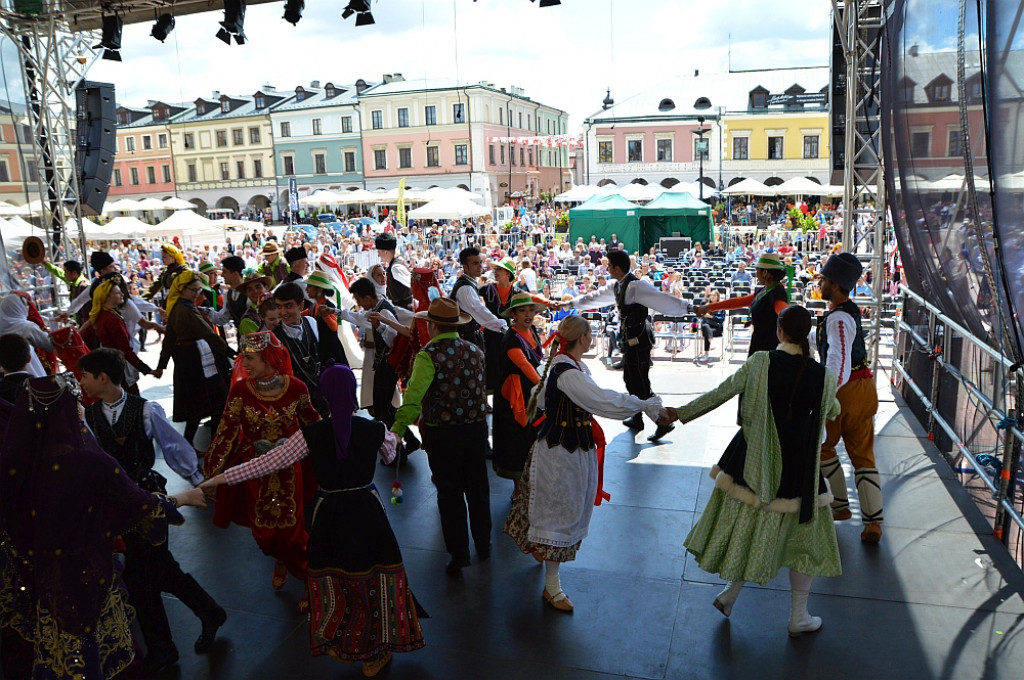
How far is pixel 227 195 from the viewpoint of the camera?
171ft

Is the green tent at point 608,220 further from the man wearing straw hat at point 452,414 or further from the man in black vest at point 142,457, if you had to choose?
the man in black vest at point 142,457

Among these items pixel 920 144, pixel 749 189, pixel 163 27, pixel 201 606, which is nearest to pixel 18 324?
pixel 201 606

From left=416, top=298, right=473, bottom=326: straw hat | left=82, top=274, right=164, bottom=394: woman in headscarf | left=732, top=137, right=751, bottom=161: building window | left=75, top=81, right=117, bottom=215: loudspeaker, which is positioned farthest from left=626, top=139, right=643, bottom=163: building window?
left=416, top=298, right=473, bottom=326: straw hat

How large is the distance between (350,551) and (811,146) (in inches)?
1754

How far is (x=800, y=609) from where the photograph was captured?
11.2 ft

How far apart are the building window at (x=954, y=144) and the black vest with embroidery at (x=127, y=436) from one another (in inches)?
161

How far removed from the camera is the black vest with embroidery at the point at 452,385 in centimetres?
386

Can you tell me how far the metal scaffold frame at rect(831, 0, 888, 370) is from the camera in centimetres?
709

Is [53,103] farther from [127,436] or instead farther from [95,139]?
[127,436]

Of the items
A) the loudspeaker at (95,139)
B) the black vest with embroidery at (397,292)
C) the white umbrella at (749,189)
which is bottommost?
the black vest with embroidery at (397,292)

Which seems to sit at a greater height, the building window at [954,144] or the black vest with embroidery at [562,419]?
the building window at [954,144]

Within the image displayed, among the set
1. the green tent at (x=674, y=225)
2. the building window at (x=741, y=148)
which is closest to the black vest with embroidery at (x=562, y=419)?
the green tent at (x=674, y=225)

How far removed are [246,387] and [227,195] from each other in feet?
173

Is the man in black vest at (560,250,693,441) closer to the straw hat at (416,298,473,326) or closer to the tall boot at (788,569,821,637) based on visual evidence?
the straw hat at (416,298,473,326)
